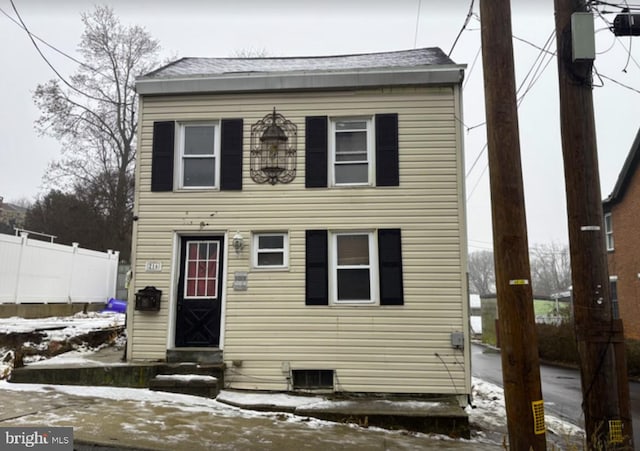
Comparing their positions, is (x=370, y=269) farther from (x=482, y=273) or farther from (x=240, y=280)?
(x=482, y=273)

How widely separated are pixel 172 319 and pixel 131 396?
157 cm

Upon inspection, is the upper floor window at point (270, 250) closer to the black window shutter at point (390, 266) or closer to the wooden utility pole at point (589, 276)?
the black window shutter at point (390, 266)

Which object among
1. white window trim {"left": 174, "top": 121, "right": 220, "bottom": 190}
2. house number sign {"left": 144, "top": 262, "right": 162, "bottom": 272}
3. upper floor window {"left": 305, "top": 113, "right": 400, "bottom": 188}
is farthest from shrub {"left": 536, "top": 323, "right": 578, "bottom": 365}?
house number sign {"left": 144, "top": 262, "right": 162, "bottom": 272}

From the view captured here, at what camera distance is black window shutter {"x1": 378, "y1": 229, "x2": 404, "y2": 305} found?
8.27 meters

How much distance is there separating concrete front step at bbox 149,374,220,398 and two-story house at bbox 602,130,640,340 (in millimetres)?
→ 15993

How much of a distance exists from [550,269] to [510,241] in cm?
6872

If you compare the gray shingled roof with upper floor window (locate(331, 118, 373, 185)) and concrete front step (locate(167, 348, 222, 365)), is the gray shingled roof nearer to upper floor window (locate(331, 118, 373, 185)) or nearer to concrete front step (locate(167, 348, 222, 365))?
upper floor window (locate(331, 118, 373, 185))

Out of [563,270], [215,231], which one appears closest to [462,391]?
[215,231]

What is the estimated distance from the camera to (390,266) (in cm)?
834

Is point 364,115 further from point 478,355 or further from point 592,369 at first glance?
point 478,355

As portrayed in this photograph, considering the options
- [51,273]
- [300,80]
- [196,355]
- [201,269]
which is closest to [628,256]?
[300,80]

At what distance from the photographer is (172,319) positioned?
28.3 feet

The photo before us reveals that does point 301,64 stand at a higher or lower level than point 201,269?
higher

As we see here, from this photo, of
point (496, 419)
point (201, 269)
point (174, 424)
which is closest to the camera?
point (174, 424)
